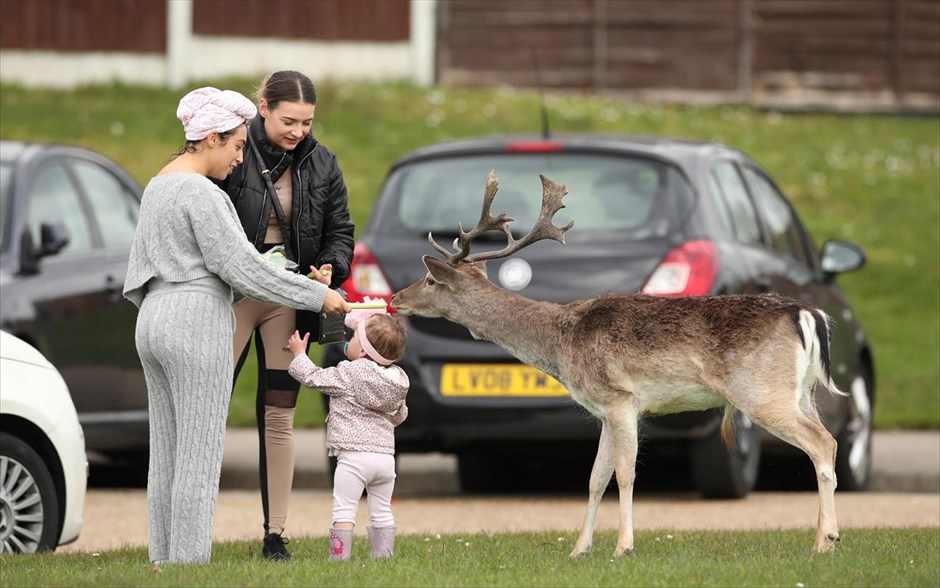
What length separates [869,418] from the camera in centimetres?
1225

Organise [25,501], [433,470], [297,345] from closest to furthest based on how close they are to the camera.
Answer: [297,345], [25,501], [433,470]

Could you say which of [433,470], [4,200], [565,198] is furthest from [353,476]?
[433,470]

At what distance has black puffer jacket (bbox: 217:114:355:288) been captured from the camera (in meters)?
7.59

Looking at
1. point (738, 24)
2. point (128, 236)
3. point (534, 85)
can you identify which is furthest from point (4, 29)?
point (128, 236)

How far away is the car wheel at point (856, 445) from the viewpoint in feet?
38.8

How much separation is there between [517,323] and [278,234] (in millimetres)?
1075

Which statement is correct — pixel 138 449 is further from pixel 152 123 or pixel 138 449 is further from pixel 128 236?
pixel 152 123

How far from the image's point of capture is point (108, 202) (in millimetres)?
11938

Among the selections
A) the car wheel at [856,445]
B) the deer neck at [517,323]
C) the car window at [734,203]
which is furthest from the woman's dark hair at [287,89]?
the car wheel at [856,445]

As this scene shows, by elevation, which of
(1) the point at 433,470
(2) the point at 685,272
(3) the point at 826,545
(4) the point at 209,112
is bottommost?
(1) the point at 433,470

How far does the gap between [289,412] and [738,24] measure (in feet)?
72.8

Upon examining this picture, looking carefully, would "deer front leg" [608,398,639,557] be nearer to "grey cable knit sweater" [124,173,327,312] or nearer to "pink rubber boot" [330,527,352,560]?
"pink rubber boot" [330,527,352,560]

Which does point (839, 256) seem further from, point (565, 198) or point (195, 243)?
point (195, 243)

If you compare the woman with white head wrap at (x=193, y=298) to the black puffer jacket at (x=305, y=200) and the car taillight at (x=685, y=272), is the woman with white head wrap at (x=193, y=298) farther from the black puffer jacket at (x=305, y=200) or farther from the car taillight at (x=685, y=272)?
the car taillight at (x=685, y=272)
